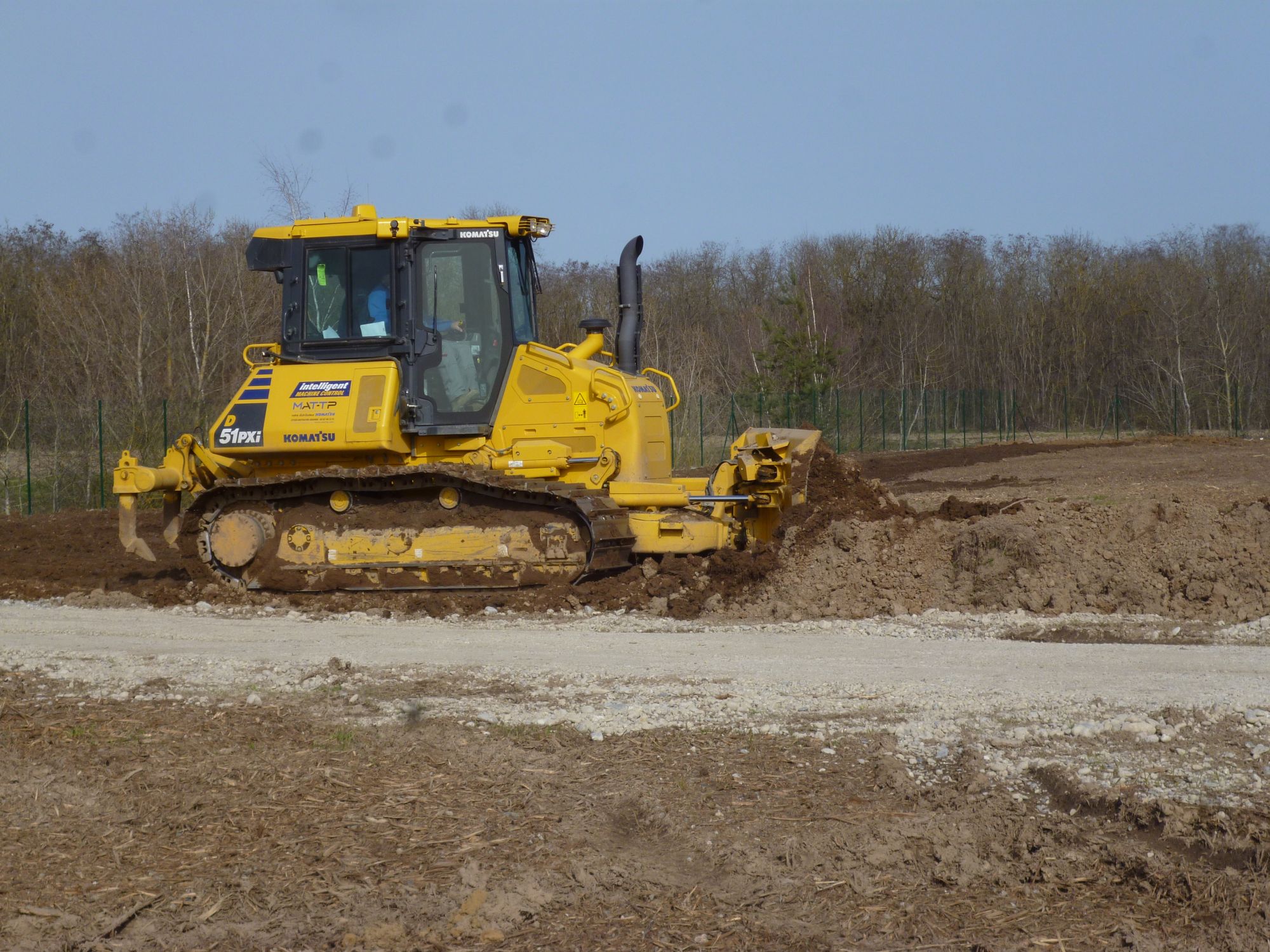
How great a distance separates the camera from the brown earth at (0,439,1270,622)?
961 centimetres

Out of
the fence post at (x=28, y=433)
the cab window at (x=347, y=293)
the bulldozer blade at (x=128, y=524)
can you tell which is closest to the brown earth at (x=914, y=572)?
the bulldozer blade at (x=128, y=524)

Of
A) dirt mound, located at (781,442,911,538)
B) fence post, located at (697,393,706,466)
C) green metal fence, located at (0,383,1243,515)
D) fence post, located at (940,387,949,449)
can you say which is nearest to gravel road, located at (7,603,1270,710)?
dirt mound, located at (781,442,911,538)

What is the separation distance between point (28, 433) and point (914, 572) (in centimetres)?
1707

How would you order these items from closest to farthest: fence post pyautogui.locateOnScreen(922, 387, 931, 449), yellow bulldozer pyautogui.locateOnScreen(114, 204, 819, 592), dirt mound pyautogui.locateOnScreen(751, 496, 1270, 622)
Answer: dirt mound pyautogui.locateOnScreen(751, 496, 1270, 622) → yellow bulldozer pyautogui.locateOnScreen(114, 204, 819, 592) → fence post pyautogui.locateOnScreen(922, 387, 931, 449)

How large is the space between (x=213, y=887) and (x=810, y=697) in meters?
3.46

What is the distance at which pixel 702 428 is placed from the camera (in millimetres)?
31766

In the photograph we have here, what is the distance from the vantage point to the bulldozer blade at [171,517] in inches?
460

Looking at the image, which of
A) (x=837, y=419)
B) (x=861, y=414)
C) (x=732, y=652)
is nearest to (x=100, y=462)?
(x=732, y=652)

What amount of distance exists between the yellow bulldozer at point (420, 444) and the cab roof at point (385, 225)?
2 cm

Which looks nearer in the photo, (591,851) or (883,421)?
(591,851)

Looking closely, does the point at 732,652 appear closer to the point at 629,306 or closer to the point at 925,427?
the point at 629,306

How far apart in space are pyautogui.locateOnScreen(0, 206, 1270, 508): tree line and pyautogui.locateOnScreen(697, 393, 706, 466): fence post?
5.54ft

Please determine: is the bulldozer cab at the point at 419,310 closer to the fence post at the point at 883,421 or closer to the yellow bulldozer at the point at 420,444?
the yellow bulldozer at the point at 420,444

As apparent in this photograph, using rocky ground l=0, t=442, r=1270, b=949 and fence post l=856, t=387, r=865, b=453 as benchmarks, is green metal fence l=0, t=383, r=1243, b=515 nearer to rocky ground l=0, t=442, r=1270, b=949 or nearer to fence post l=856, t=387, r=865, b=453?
fence post l=856, t=387, r=865, b=453
